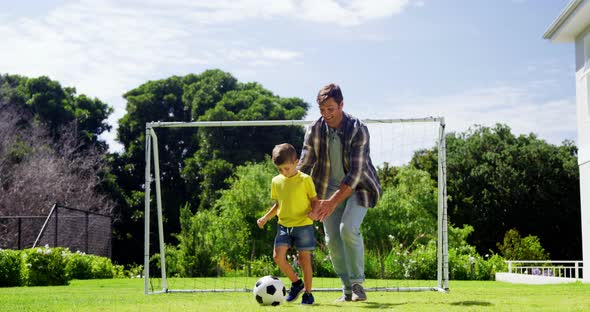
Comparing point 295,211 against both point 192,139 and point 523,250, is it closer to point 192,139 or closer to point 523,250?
point 523,250

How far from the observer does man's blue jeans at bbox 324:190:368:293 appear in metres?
5.40

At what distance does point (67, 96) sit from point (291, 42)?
14.6 metres

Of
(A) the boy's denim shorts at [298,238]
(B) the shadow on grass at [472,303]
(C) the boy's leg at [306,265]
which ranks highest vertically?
(A) the boy's denim shorts at [298,238]

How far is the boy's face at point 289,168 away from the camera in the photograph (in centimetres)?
528

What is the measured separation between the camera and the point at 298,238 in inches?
211

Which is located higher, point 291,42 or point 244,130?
point 291,42

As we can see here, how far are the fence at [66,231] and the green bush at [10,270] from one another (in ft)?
12.2

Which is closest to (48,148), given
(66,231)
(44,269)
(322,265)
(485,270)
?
(66,231)

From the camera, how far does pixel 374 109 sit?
1797 centimetres

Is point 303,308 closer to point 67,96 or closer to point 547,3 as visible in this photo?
point 547,3

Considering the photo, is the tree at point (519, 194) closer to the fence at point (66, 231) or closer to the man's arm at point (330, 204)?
the fence at point (66, 231)

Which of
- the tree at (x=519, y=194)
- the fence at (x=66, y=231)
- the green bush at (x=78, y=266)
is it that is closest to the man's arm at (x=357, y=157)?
the green bush at (x=78, y=266)

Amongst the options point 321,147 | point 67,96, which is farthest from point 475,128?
point 321,147

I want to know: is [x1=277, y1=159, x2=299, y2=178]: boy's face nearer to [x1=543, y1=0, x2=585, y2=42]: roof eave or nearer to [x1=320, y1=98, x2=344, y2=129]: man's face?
[x1=320, y1=98, x2=344, y2=129]: man's face
